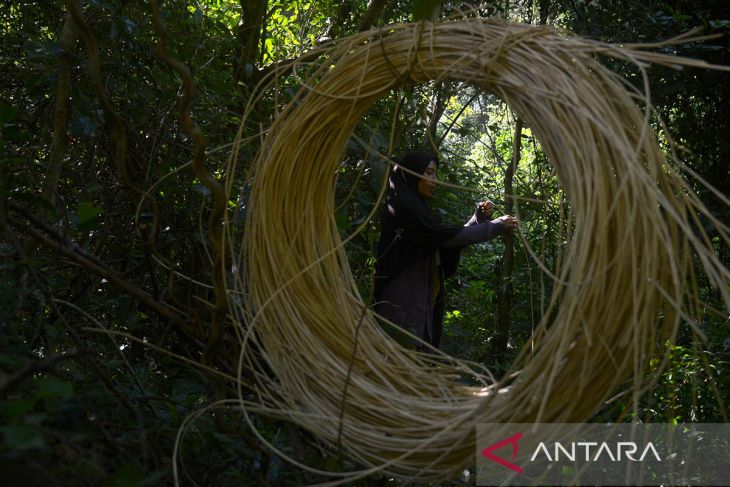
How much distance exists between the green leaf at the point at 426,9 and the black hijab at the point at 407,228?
3.82ft

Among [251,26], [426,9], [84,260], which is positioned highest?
[251,26]

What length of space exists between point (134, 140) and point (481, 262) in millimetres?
3551

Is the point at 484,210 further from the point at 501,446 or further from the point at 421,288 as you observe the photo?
the point at 501,446

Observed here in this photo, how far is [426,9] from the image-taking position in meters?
2.05

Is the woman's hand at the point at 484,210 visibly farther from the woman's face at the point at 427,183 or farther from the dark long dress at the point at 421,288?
the woman's face at the point at 427,183

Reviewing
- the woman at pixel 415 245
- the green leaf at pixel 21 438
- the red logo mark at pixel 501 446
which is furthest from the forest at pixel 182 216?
the red logo mark at pixel 501 446

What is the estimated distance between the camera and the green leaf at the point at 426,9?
204 cm


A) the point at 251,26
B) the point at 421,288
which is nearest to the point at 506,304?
the point at 421,288

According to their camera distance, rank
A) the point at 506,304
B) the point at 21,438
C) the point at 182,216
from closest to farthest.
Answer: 1. the point at 21,438
2. the point at 182,216
3. the point at 506,304

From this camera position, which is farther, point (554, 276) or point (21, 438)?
point (554, 276)

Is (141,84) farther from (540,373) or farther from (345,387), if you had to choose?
(540,373)

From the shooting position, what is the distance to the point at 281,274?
2.27 m

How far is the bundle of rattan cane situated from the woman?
733 mm

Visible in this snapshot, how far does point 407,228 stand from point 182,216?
84 centimetres
